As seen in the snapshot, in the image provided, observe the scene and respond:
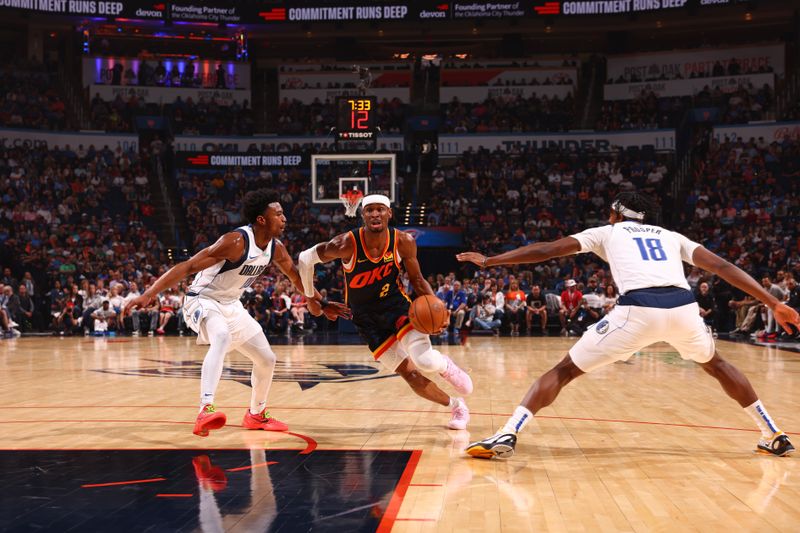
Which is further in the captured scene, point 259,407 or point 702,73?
point 702,73

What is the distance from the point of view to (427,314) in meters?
6.27

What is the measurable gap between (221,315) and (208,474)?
1.84 m

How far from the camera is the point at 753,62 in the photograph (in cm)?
3170

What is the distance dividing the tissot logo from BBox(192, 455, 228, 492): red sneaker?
4152mm

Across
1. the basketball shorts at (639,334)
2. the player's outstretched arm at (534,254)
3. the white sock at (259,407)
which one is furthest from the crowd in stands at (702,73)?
the white sock at (259,407)

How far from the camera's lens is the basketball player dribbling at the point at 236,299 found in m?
6.53

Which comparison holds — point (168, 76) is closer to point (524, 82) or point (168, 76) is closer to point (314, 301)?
point (524, 82)

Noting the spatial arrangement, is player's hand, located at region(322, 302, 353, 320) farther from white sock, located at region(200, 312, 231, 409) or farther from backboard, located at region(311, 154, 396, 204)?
backboard, located at region(311, 154, 396, 204)

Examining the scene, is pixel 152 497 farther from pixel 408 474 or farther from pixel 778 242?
pixel 778 242

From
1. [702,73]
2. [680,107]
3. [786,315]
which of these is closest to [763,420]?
[786,315]

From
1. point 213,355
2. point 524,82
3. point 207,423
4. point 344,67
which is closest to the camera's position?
point 207,423

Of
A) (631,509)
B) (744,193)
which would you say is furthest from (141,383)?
(744,193)

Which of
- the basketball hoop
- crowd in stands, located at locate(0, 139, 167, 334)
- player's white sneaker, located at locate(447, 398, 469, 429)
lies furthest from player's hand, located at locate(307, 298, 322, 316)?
crowd in stands, located at locate(0, 139, 167, 334)

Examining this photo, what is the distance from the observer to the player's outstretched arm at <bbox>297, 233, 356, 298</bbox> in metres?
6.52
